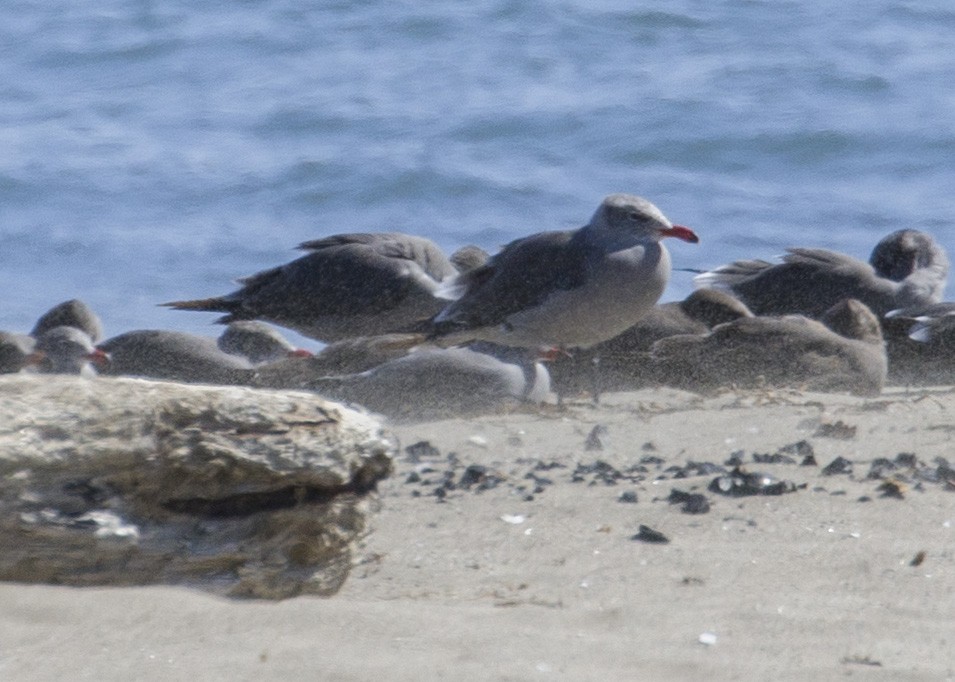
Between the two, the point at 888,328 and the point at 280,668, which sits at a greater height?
the point at 280,668

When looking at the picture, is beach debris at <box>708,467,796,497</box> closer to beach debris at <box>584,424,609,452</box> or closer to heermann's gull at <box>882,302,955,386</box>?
beach debris at <box>584,424,609,452</box>

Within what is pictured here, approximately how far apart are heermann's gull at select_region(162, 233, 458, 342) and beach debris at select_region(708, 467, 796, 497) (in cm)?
476

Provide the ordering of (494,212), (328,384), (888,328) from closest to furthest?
(328,384) → (888,328) → (494,212)

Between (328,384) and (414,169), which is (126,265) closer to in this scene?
(414,169)

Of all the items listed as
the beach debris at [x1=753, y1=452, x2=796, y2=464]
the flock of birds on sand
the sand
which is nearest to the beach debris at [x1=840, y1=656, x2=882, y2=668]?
the sand

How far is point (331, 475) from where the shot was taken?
3760 mm

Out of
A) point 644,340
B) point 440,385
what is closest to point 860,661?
point 440,385

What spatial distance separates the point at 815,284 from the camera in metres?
10.5

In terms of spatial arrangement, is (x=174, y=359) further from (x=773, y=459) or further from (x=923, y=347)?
(x=773, y=459)

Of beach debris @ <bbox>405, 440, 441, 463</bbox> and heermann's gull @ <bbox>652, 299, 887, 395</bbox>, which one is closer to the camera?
beach debris @ <bbox>405, 440, 441, 463</bbox>

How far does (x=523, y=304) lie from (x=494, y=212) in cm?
993

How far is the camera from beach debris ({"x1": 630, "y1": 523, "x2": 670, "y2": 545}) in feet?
15.3

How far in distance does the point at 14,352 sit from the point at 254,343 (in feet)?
4.61

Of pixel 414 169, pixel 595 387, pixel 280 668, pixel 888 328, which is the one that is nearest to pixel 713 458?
pixel 595 387
